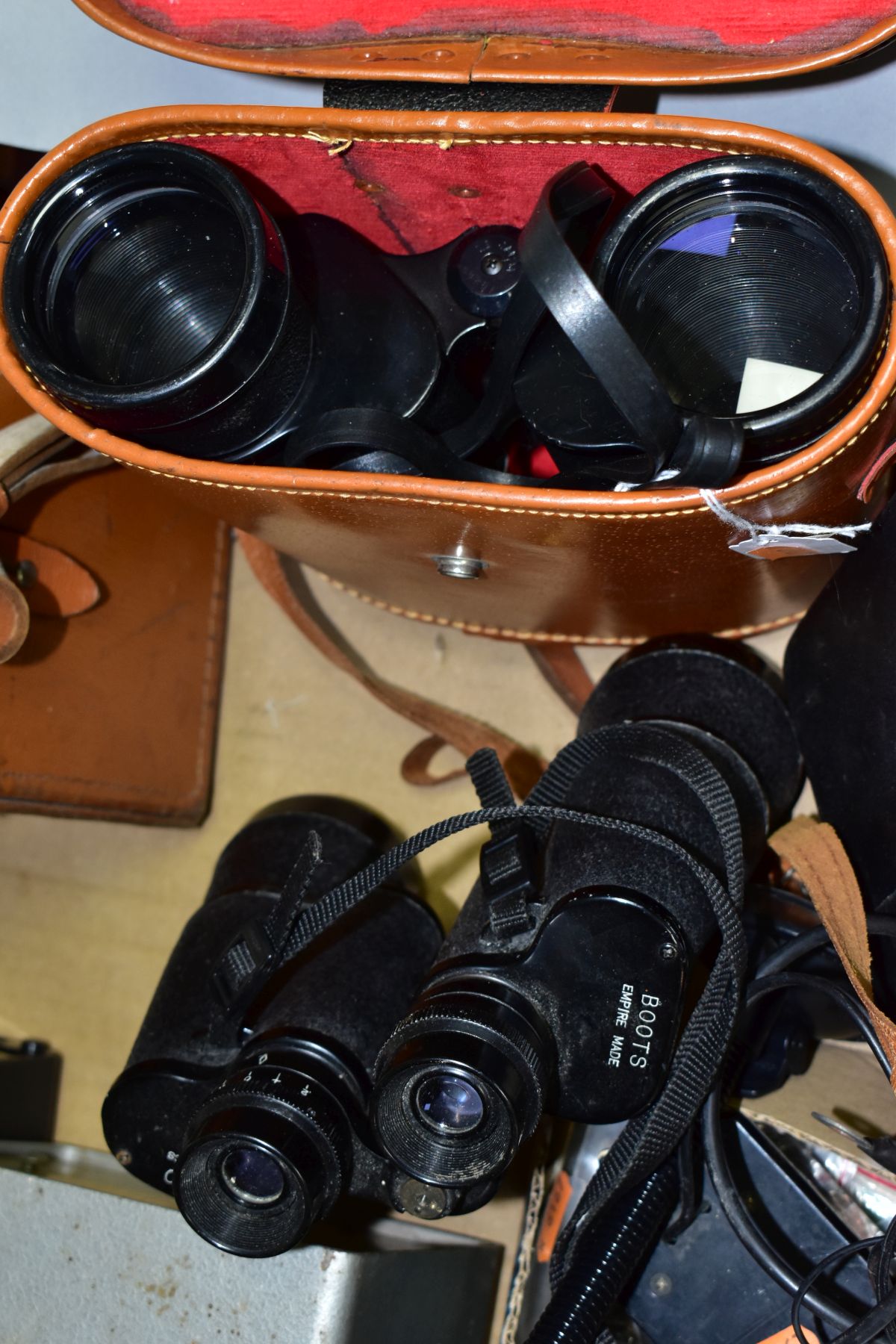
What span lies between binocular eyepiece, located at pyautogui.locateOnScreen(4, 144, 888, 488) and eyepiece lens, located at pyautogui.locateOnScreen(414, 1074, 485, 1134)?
397 mm

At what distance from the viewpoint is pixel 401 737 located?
1.20 metres

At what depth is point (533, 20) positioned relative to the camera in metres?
0.85

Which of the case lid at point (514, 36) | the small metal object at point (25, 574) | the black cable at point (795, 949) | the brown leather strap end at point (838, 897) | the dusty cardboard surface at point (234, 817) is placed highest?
the case lid at point (514, 36)

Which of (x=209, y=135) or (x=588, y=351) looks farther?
(x=209, y=135)

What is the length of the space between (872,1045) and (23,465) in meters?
0.75

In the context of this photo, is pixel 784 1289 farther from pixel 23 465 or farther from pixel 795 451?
pixel 23 465

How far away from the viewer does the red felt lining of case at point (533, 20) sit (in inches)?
31.2

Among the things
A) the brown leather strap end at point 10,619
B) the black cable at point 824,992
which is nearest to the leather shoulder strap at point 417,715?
the brown leather strap end at point 10,619

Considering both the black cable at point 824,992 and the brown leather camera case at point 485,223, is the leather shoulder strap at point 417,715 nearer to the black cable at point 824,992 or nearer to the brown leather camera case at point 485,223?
the brown leather camera case at point 485,223

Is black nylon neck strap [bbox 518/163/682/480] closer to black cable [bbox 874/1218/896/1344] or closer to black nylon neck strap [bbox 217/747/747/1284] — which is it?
black nylon neck strap [bbox 217/747/747/1284]

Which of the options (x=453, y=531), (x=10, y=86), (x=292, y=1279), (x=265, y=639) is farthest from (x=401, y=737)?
(x=10, y=86)

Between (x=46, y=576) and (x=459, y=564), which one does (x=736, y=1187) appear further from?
(x=46, y=576)

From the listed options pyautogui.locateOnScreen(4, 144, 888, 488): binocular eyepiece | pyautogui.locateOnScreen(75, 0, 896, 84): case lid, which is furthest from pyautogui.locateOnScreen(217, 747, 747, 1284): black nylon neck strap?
pyautogui.locateOnScreen(75, 0, 896, 84): case lid

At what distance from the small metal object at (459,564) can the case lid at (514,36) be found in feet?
1.05
